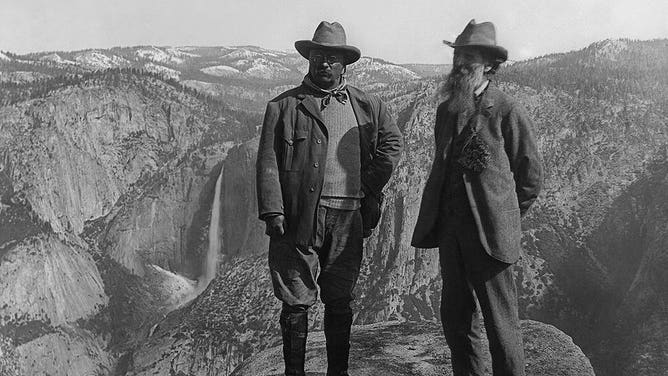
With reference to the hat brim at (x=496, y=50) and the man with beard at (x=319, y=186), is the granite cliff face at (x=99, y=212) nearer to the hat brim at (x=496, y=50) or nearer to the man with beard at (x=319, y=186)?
the man with beard at (x=319, y=186)

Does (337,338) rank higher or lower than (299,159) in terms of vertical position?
lower

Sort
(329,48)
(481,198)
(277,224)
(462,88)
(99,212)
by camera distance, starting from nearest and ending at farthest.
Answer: (481,198) → (462,88) → (277,224) → (329,48) → (99,212)

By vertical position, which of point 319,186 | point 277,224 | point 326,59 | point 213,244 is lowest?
point 213,244

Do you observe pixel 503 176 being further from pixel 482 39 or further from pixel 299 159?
pixel 299 159

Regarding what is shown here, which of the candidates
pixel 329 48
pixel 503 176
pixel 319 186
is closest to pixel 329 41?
pixel 329 48

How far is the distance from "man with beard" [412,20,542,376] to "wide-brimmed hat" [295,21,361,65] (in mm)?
845

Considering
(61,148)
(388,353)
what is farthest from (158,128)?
(388,353)

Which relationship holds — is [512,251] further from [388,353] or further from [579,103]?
[579,103]

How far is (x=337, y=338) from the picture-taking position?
15.5 feet

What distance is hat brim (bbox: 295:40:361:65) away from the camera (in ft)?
15.0

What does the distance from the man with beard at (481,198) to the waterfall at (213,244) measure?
49.8 m

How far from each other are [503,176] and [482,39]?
2.78 ft

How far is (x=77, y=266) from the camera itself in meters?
47.7

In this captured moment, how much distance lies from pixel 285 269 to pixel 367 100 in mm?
1361
